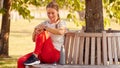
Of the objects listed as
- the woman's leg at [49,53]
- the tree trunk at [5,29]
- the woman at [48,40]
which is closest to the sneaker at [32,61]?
the woman at [48,40]

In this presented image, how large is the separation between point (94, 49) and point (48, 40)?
75 centimetres

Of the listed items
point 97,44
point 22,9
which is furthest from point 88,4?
point 22,9

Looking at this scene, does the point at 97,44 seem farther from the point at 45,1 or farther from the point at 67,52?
the point at 45,1

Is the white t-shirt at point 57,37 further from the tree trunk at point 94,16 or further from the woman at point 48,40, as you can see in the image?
the tree trunk at point 94,16

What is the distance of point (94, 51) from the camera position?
6.07m

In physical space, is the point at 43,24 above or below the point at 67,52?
above

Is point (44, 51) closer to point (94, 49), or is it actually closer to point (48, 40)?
→ point (48, 40)

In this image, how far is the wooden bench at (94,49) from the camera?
6039 mm

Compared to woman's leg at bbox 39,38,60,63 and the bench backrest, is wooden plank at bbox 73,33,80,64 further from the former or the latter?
woman's leg at bbox 39,38,60,63

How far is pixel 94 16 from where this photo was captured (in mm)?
6273

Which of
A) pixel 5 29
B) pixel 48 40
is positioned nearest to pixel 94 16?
pixel 48 40

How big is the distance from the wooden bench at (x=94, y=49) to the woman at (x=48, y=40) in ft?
0.87

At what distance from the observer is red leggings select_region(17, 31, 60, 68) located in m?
5.73

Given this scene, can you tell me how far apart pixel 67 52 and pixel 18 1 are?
7728 millimetres
